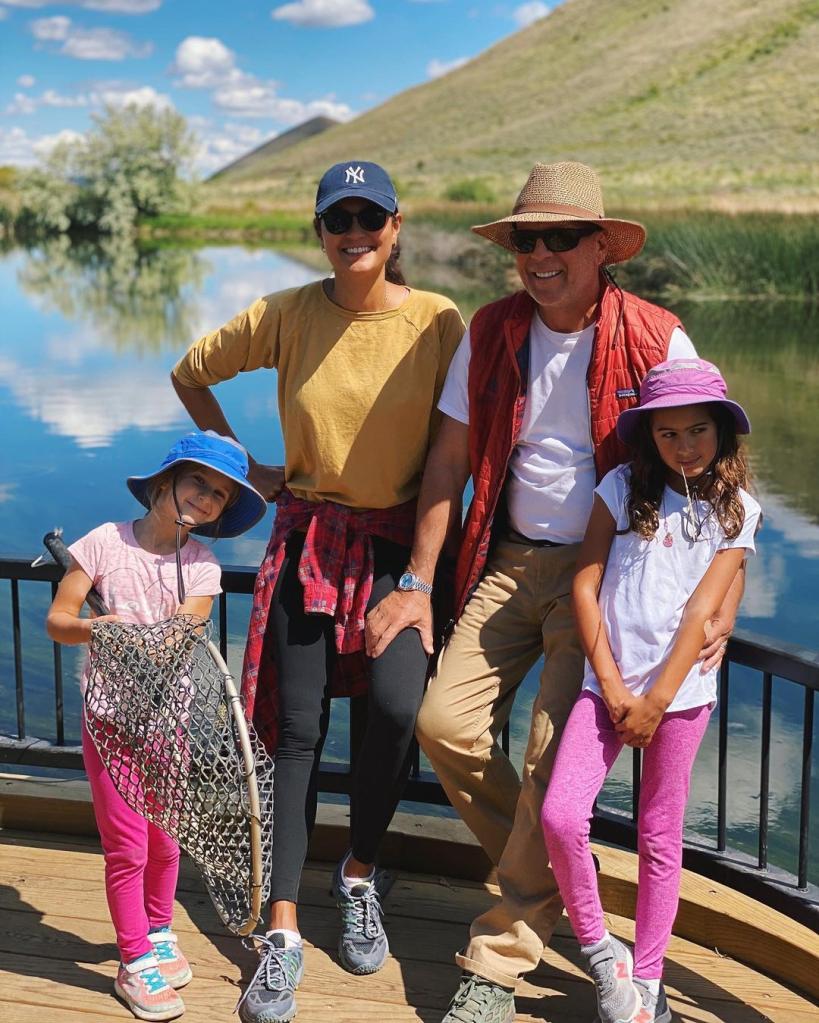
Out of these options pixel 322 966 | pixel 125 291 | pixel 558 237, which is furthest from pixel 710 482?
pixel 125 291

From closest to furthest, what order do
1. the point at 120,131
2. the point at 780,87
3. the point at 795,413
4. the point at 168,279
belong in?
1. the point at 795,413
2. the point at 168,279
3. the point at 120,131
4. the point at 780,87

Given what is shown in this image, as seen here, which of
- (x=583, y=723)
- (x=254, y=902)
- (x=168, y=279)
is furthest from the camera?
(x=168, y=279)

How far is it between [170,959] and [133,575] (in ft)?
2.57

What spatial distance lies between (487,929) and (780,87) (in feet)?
230

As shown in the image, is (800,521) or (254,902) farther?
(800,521)

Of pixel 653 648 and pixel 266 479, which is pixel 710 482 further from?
pixel 266 479

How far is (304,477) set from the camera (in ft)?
9.12

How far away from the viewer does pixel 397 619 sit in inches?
103

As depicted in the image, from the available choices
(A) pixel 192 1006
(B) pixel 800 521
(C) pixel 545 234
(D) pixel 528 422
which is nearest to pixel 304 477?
(D) pixel 528 422

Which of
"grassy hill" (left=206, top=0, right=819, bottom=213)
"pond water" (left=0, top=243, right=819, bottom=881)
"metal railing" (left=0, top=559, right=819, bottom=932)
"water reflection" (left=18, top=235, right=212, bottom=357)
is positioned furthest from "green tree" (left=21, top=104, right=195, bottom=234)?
"metal railing" (left=0, top=559, right=819, bottom=932)

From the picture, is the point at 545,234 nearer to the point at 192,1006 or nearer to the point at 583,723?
the point at 583,723

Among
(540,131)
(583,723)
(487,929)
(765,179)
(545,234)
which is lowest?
(487,929)

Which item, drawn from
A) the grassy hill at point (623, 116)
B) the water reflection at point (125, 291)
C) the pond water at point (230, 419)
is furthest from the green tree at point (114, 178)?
the pond water at point (230, 419)

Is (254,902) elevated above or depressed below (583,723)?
below
